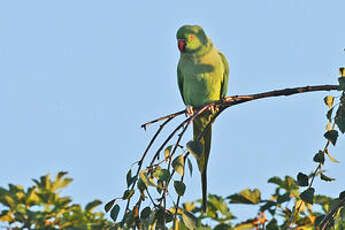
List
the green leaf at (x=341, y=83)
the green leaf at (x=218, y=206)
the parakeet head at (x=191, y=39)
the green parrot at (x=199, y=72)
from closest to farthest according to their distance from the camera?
the green leaf at (x=341, y=83) → the green leaf at (x=218, y=206) → the green parrot at (x=199, y=72) → the parakeet head at (x=191, y=39)

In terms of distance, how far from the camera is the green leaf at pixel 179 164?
6.11 feet

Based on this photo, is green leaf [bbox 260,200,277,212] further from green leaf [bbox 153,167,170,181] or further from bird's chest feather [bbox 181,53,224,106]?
green leaf [bbox 153,167,170,181]

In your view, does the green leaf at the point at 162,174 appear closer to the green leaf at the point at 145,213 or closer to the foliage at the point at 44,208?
the green leaf at the point at 145,213

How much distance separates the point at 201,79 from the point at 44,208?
148cm

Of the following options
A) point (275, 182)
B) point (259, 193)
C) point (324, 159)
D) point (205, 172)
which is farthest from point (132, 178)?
point (275, 182)

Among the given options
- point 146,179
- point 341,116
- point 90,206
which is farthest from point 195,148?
point 90,206

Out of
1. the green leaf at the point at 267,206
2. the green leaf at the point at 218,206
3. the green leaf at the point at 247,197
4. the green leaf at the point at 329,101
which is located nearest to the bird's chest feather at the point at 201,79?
the green leaf at the point at 218,206

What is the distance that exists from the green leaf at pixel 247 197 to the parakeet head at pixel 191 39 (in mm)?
1251

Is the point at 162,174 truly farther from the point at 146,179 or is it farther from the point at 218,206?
the point at 218,206

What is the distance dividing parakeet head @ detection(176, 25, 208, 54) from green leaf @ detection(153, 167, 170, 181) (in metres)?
2.27

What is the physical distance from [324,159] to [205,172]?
1176 millimetres

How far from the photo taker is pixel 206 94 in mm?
3875

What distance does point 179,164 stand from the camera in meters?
1.88

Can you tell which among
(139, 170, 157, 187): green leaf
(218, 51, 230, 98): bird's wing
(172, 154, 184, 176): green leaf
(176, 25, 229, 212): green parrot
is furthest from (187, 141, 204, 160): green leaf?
(218, 51, 230, 98): bird's wing
